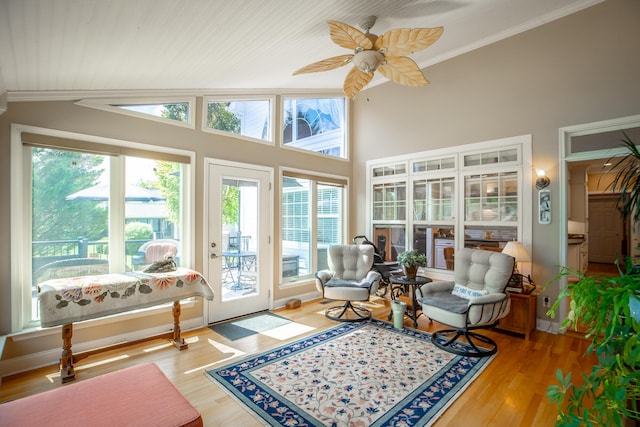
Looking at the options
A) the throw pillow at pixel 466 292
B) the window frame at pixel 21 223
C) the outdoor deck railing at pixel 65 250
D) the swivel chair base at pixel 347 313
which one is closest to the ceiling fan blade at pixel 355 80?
the throw pillow at pixel 466 292

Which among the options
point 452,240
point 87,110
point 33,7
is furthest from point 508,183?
point 87,110

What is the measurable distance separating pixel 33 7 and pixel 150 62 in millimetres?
1149

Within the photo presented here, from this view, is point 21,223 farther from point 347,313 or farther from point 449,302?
point 449,302

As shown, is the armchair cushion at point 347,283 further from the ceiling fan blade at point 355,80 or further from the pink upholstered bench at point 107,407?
the pink upholstered bench at point 107,407

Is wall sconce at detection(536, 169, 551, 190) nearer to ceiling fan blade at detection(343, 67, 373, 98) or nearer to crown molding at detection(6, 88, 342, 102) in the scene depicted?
ceiling fan blade at detection(343, 67, 373, 98)

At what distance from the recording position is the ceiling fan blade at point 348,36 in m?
2.37

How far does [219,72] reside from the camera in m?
3.21

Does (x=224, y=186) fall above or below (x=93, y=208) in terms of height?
above

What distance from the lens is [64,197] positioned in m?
3.02

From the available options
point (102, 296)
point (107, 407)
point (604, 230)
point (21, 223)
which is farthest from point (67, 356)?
point (604, 230)

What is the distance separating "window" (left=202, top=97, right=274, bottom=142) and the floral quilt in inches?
77.4

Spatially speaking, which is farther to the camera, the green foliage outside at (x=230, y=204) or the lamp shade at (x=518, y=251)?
the green foliage outside at (x=230, y=204)

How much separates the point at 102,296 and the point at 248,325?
1711mm

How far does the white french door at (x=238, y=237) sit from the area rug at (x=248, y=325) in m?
0.15
